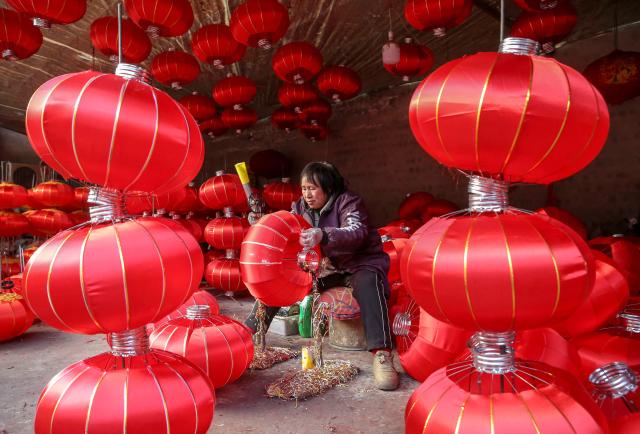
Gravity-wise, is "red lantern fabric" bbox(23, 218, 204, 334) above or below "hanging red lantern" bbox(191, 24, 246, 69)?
below

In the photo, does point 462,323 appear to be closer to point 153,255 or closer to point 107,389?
point 153,255

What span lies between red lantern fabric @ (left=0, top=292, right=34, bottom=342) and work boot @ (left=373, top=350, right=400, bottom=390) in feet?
10.3

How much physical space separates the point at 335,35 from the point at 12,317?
4693 mm

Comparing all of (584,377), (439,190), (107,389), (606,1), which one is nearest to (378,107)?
(439,190)

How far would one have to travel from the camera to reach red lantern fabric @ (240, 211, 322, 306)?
2781 mm

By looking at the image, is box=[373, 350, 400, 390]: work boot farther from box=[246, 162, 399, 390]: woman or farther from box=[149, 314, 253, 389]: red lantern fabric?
box=[149, 314, 253, 389]: red lantern fabric

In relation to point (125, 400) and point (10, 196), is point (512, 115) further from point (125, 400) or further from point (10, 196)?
point (10, 196)

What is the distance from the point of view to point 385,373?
9.00 feet

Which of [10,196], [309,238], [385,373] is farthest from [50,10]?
[10,196]

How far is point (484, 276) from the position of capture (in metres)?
1.44

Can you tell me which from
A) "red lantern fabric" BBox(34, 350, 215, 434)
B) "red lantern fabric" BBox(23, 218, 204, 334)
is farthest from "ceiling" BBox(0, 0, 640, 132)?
"red lantern fabric" BBox(34, 350, 215, 434)

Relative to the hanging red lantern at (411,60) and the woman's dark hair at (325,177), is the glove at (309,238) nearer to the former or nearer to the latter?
the woman's dark hair at (325,177)

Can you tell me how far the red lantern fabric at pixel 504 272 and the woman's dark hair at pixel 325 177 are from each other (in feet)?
5.47

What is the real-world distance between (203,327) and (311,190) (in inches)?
45.6
